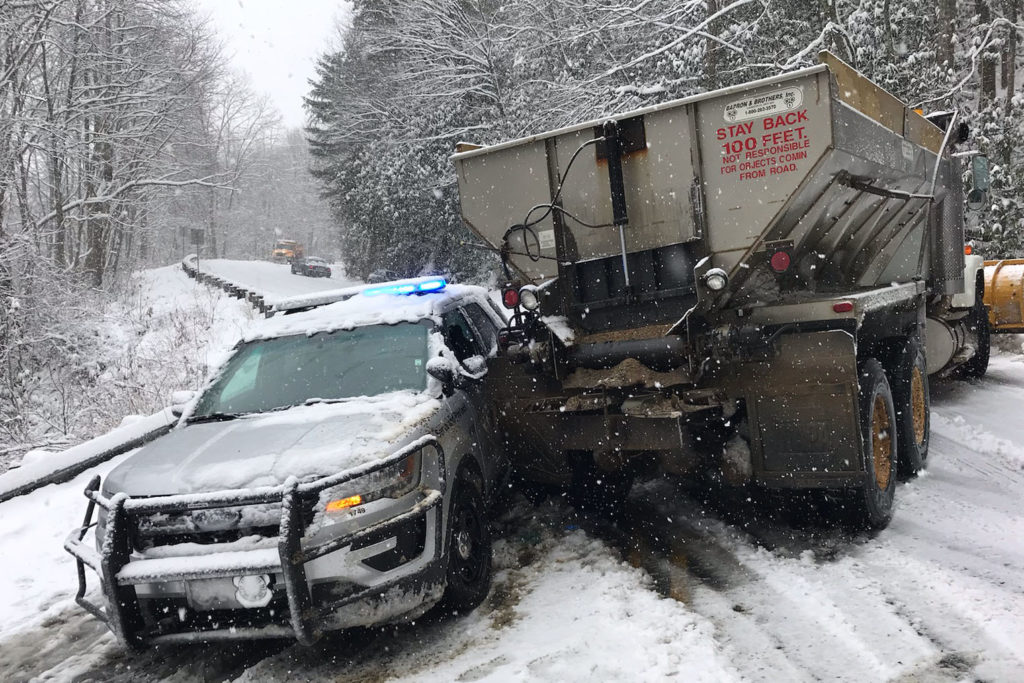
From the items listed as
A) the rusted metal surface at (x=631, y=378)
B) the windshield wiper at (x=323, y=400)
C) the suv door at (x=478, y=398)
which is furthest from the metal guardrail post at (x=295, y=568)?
the rusted metal surface at (x=631, y=378)

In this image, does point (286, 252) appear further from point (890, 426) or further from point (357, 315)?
point (890, 426)

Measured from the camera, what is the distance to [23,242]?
1488 centimetres

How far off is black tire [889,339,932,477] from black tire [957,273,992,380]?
355cm

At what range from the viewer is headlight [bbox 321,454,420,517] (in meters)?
3.67

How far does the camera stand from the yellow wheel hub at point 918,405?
20.7 ft

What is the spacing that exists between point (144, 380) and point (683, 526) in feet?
36.4

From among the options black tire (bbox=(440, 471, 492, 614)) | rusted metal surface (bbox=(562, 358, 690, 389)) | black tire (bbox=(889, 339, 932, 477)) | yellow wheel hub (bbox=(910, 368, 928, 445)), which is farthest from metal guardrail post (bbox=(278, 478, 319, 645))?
yellow wheel hub (bbox=(910, 368, 928, 445))

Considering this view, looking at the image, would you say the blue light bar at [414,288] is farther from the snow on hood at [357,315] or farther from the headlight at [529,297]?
the headlight at [529,297]

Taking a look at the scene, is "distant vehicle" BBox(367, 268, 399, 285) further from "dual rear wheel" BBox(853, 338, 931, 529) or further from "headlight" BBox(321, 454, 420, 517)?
"headlight" BBox(321, 454, 420, 517)

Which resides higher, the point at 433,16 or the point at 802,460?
the point at 433,16

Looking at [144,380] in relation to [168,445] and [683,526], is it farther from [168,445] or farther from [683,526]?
[683,526]

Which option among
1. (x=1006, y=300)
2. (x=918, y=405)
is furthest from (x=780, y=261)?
(x=1006, y=300)

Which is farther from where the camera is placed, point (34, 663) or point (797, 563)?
point (797, 563)

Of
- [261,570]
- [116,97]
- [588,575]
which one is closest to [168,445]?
[261,570]
